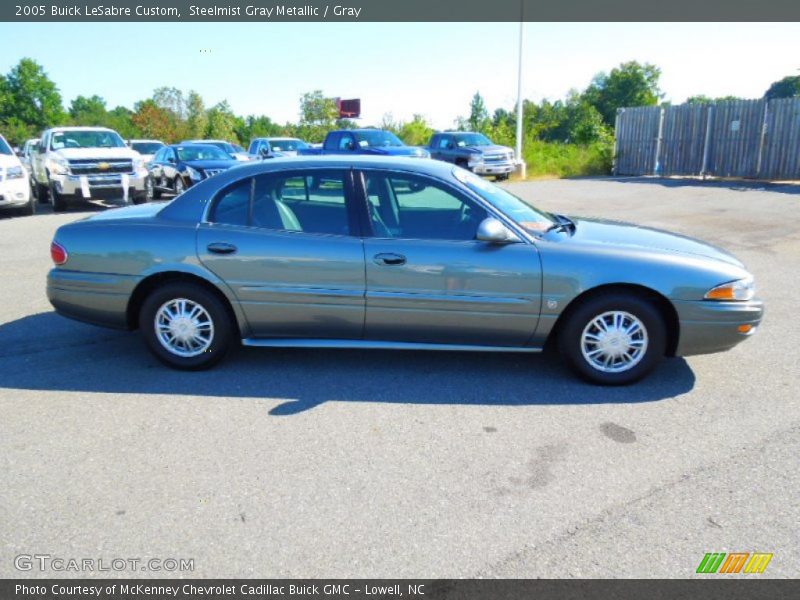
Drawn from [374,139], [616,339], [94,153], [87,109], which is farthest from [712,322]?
[87,109]

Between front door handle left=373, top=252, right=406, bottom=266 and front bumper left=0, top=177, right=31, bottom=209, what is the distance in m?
12.5

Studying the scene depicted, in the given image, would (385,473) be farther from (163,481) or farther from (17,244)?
(17,244)

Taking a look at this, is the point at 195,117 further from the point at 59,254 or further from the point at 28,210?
the point at 59,254

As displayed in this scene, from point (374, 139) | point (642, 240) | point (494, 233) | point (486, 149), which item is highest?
point (374, 139)

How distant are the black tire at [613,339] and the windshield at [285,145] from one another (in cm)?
1858

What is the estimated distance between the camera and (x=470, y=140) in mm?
23953

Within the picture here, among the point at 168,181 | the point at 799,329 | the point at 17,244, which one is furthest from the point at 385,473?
the point at 168,181

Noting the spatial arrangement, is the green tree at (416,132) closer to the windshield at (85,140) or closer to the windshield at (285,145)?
the windshield at (285,145)

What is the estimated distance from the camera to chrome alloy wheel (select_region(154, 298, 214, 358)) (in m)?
4.66

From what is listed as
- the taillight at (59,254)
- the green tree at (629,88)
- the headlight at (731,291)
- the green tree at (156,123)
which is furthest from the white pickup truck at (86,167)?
the green tree at (629,88)

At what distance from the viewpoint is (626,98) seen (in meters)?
73.5

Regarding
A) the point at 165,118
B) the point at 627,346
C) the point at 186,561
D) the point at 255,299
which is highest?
the point at 165,118

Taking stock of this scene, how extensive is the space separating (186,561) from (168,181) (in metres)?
15.2

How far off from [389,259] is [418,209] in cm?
47
